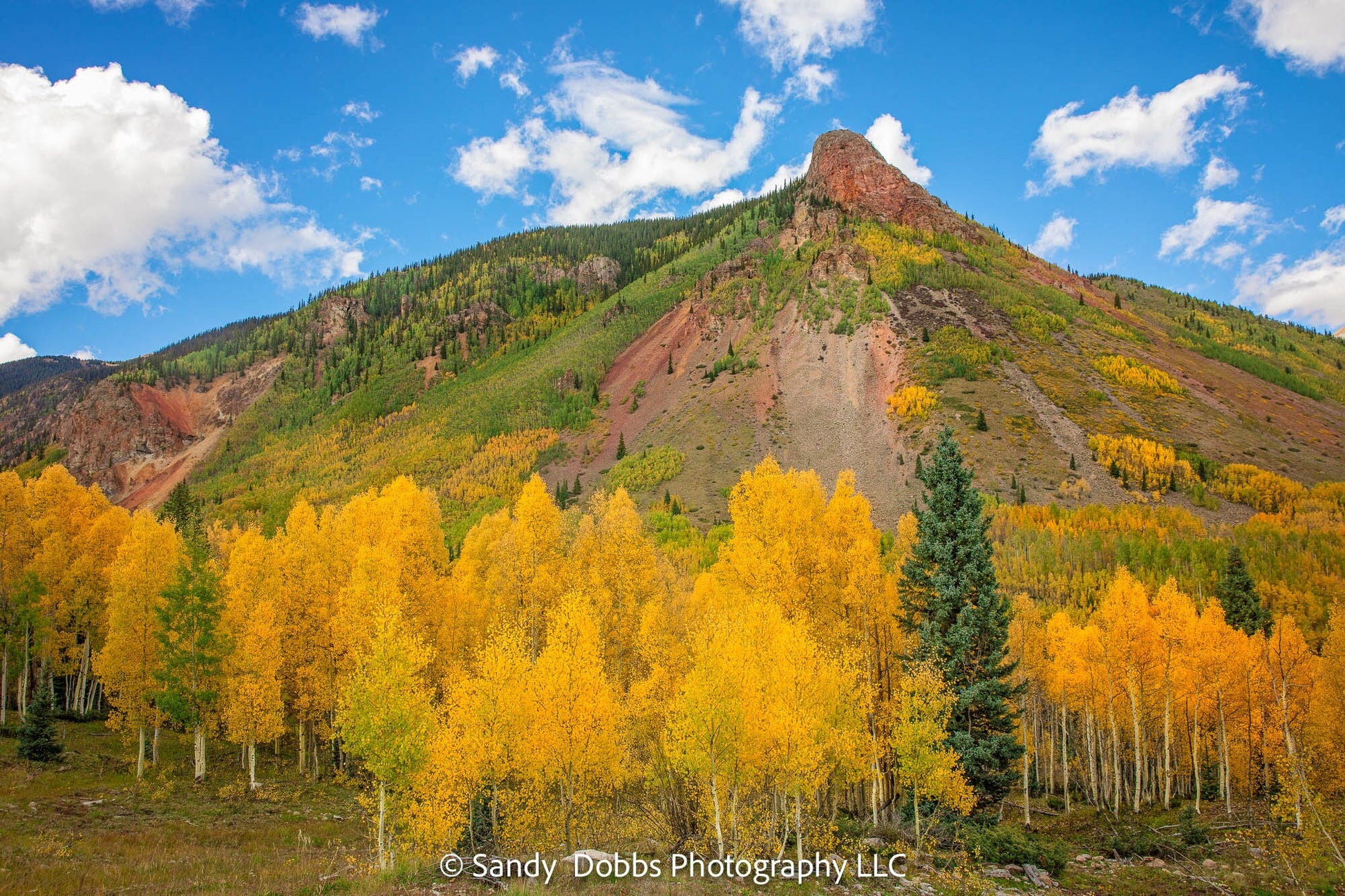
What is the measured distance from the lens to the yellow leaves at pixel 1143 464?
118 m

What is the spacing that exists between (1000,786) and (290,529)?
5233cm

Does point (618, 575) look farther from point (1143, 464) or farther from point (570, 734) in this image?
point (1143, 464)

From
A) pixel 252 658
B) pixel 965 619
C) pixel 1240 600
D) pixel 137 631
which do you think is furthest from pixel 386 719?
pixel 1240 600

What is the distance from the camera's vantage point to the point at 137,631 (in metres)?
33.8

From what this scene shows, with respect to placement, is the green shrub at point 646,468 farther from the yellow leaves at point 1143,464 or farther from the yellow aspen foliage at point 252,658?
the yellow aspen foliage at point 252,658

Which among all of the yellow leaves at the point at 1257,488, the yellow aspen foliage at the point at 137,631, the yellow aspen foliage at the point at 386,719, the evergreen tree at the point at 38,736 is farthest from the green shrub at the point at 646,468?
the yellow aspen foliage at the point at 386,719

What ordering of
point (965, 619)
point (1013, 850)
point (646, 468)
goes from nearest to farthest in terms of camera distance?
point (1013, 850), point (965, 619), point (646, 468)

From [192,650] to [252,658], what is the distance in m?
2.71

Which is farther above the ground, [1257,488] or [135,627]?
[1257,488]

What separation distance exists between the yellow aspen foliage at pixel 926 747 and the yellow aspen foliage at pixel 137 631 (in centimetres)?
3604

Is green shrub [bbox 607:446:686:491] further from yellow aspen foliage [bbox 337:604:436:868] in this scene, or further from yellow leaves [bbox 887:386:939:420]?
→ yellow aspen foliage [bbox 337:604:436:868]

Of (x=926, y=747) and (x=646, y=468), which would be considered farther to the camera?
(x=646, y=468)

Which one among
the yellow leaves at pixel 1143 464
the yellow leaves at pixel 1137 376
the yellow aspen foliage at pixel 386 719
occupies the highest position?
the yellow leaves at pixel 1137 376

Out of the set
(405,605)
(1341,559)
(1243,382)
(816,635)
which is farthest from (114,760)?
(1243,382)
